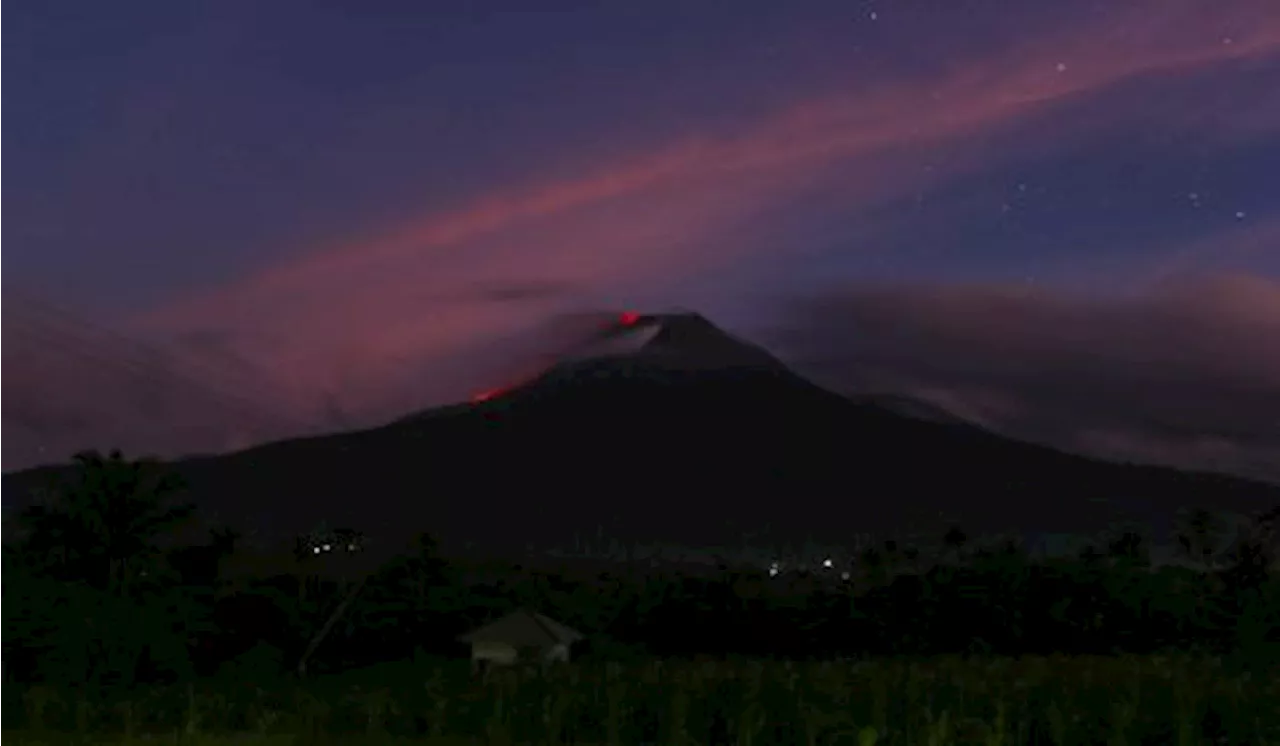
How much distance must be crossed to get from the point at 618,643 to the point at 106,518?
60.2 feet

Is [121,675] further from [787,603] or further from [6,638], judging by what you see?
[787,603]

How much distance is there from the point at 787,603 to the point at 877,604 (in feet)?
9.53

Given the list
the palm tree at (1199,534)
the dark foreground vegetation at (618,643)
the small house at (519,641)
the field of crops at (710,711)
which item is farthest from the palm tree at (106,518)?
the palm tree at (1199,534)

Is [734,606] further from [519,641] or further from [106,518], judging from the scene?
[106,518]

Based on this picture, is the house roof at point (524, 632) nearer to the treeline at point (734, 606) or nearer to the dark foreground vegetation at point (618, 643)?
the dark foreground vegetation at point (618, 643)

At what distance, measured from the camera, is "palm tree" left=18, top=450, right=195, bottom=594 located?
39.2 m

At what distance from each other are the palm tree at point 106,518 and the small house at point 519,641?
8.72 metres

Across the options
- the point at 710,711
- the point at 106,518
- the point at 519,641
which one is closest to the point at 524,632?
the point at 519,641

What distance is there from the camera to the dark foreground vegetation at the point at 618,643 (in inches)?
1188

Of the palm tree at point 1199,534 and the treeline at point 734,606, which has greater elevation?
the palm tree at point 1199,534

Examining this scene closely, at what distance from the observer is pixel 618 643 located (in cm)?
5384

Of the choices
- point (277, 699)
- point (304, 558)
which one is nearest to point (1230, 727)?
point (277, 699)

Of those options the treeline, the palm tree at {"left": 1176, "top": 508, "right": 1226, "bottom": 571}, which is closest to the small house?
the treeline

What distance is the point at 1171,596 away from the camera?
59.1 metres
